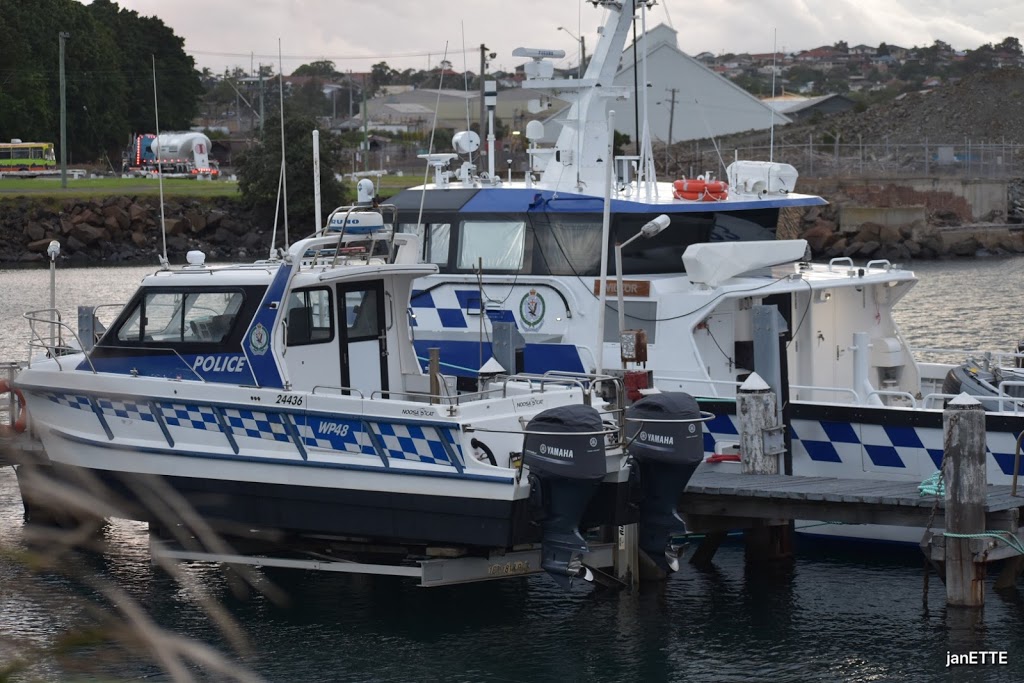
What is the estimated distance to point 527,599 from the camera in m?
12.2

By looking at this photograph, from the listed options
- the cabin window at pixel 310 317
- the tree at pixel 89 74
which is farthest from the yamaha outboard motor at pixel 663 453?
the tree at pixel 89 74

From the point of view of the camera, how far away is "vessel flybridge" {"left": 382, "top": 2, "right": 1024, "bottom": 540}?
13258 mm

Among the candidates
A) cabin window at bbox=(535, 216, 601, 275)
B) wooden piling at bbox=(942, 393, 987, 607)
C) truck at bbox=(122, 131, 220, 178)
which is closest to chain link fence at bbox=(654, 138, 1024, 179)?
truck at bbox=(122, 131, 220, 178)

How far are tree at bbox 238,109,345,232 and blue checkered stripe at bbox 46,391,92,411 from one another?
124ft

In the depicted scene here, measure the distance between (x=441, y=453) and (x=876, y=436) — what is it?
4551 mm

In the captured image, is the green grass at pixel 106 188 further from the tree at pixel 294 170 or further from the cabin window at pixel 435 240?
the cabin window at pixel 435 240

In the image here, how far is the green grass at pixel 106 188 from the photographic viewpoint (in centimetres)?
5710

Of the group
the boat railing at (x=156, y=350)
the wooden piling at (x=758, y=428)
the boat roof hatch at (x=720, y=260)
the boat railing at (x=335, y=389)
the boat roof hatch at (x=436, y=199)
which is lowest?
the wooden piling at (x=758, y=428)

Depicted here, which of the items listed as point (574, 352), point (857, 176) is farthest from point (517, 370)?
point (857, 176)

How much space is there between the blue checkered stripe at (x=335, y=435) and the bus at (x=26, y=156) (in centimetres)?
5775

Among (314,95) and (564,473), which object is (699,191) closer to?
(564,473)

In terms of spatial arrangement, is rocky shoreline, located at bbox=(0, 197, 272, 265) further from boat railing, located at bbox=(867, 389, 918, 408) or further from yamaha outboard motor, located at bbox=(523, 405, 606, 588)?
yamaha outboard motor, located at bbox=(523, 405, 606, 588)

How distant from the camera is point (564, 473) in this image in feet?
34.2

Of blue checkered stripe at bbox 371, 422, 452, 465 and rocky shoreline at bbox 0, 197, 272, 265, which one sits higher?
rocky shoreline at bbox 0, 197, 272, 265
